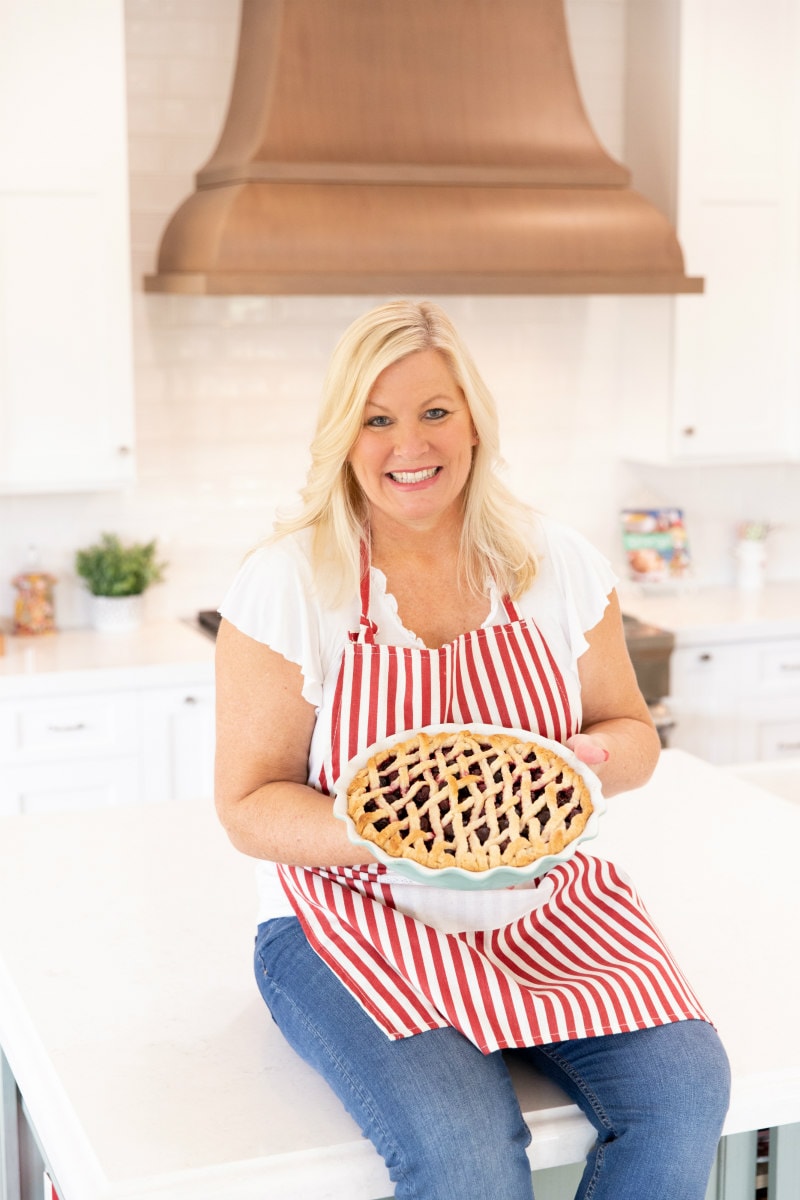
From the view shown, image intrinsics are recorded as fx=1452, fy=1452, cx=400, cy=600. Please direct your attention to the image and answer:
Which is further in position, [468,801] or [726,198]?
[726,198]

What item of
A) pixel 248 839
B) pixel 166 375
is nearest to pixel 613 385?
pixel 166 375

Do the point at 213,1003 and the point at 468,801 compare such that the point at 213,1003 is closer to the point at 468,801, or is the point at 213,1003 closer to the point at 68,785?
the point at 468,801

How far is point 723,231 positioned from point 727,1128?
10.1 ft

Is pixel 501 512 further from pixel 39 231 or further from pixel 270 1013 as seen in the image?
pixel 39 231

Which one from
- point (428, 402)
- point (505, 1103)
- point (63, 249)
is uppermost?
point (63, 249)

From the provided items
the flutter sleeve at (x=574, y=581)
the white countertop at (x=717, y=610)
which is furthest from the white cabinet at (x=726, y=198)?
the flutter sleeve at (x=574, y=581)

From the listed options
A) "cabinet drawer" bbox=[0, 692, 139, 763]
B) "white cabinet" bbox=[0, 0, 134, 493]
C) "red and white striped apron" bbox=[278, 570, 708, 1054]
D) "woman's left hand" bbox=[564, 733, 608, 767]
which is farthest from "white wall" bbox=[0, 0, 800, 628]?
"woman's left hand" bbox=[564, 733, 608, 767]

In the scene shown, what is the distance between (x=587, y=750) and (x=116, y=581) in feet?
8.10

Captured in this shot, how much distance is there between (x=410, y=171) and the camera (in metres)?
3.52

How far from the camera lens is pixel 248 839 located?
1.64 metres

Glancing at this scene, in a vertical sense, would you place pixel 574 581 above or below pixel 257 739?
above

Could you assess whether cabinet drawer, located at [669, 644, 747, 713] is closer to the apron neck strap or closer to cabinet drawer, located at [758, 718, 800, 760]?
cabinet drawer, located at [758, 718, 800, 760]

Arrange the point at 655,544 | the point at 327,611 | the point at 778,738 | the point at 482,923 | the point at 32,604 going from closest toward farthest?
the point at 482,923 → the point at 327,611 → the point at 32,604 → the point at 778,738 → the point at 655,544

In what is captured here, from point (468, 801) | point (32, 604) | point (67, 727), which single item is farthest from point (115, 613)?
point (468, 801)
